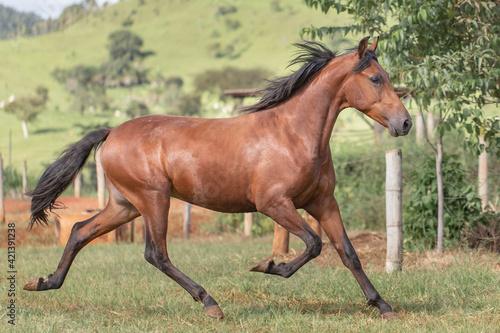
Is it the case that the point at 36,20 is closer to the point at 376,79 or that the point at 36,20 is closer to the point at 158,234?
the point at 158,234

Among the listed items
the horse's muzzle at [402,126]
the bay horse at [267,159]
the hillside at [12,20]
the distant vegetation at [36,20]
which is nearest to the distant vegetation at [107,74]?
the distant vegetation at [36,20]

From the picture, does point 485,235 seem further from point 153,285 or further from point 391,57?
point 153,285

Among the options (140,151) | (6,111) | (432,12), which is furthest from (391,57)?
(6,111)

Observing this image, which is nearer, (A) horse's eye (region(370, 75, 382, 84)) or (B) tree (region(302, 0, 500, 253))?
(A) horse's eye (region(370, 75, 382, 84))

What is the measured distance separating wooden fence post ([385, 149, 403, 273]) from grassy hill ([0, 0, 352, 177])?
35.0 meters

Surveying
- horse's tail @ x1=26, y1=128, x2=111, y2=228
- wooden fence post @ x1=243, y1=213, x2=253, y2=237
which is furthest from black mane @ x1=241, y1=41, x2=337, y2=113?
wooden fence post @ x1=243, y1=213, x2=253, y2=237

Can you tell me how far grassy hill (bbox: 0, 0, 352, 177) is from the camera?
156 ft

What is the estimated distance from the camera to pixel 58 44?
7225 centimetres

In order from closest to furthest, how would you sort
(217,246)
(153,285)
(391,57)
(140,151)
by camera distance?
1. (140,151)
2. (153,285)
3. (391,57)
4. (217,246)

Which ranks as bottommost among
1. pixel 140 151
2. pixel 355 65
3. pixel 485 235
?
pixel 485 235

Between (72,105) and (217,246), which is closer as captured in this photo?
(217,246)

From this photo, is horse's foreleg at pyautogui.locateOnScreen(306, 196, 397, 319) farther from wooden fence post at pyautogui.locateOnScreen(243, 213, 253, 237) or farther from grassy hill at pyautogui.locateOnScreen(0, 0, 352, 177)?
grassy hill at pyautogui.locateOnScreen(0, 0, 352, 177)

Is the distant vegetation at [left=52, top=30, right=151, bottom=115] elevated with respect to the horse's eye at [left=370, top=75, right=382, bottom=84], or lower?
elevated

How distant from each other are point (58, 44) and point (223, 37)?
21.5m
